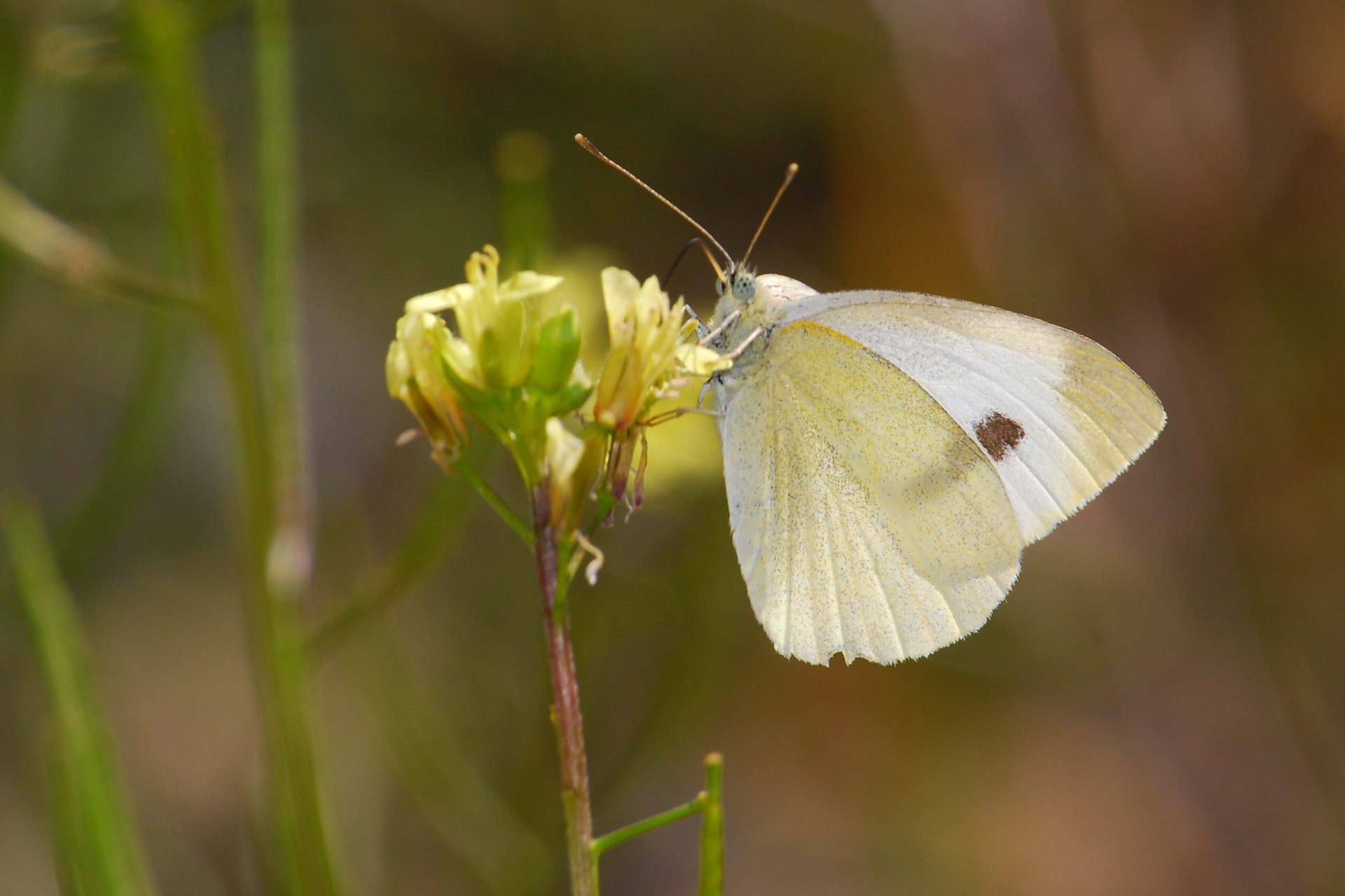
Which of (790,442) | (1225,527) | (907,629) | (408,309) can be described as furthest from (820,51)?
(408,309)

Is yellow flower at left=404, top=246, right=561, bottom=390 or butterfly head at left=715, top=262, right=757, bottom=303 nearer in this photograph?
yellow flower at left=404, top=246, right=561, bottom=390

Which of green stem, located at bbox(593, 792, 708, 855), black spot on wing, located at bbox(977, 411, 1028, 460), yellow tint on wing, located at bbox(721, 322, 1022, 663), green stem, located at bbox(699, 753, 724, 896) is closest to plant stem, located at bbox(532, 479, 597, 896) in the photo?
green stem, located at bbox(593, 792, 708, 855)

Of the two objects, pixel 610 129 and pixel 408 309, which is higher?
pixel 610 129

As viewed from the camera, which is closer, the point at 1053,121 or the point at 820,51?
the point at 1053,121

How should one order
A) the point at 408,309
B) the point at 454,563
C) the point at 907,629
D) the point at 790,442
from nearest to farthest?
the point at 408,309, the point at 907,629, the point at 790,442, the point at 454,563

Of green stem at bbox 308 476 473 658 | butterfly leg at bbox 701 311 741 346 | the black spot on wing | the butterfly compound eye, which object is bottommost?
green stem at bbox 308 476 473 658

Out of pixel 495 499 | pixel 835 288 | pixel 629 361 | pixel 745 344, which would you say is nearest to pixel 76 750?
pixel 495 499

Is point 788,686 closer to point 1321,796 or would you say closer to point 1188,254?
point 1321,796

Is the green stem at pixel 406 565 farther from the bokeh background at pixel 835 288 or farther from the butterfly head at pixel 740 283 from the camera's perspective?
the bokeh background at pixel 835 288

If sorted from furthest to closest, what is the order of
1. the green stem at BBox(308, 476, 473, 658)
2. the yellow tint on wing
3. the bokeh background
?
the bokeh background
the yellow tint on wing
the green stem at BBox(308, 476, 473, 658)

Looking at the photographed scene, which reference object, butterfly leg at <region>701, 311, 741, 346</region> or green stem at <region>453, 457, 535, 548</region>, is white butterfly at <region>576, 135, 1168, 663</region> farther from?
green stem at <region>453, 457, 535, 548</region>
